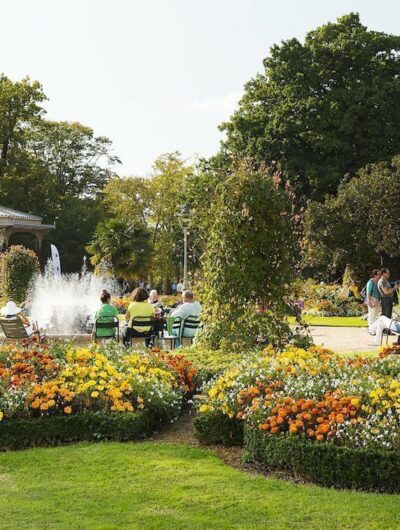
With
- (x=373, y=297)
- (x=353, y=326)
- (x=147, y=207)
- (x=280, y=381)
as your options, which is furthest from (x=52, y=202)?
(x=280, y=381)

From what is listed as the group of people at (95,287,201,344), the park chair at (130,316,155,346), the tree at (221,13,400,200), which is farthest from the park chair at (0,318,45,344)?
the tree at (221,13,400,200)

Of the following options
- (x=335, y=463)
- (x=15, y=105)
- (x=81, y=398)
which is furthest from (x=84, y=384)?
(x=15, y=105)

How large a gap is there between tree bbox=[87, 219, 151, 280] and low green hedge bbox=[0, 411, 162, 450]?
104ft

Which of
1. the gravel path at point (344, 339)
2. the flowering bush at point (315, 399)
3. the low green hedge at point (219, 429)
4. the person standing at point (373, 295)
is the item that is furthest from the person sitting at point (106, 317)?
the person standing at point (373, 295)

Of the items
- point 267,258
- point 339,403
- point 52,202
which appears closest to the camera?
point 339,403

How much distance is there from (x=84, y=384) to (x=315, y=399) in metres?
2.05

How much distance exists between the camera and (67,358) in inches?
336

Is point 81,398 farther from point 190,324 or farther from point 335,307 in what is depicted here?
point 335,307

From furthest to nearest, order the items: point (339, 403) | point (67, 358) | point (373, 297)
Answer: point (373, 297) < point (67, 358) < point (339, 403)

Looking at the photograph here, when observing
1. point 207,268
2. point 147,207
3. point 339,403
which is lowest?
point 339,403

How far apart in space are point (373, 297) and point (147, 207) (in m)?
36.9

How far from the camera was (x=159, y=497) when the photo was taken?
5.55 metres

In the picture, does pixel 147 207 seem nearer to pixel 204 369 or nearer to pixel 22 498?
pixel 204 369

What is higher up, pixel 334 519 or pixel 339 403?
pixel 339 403
